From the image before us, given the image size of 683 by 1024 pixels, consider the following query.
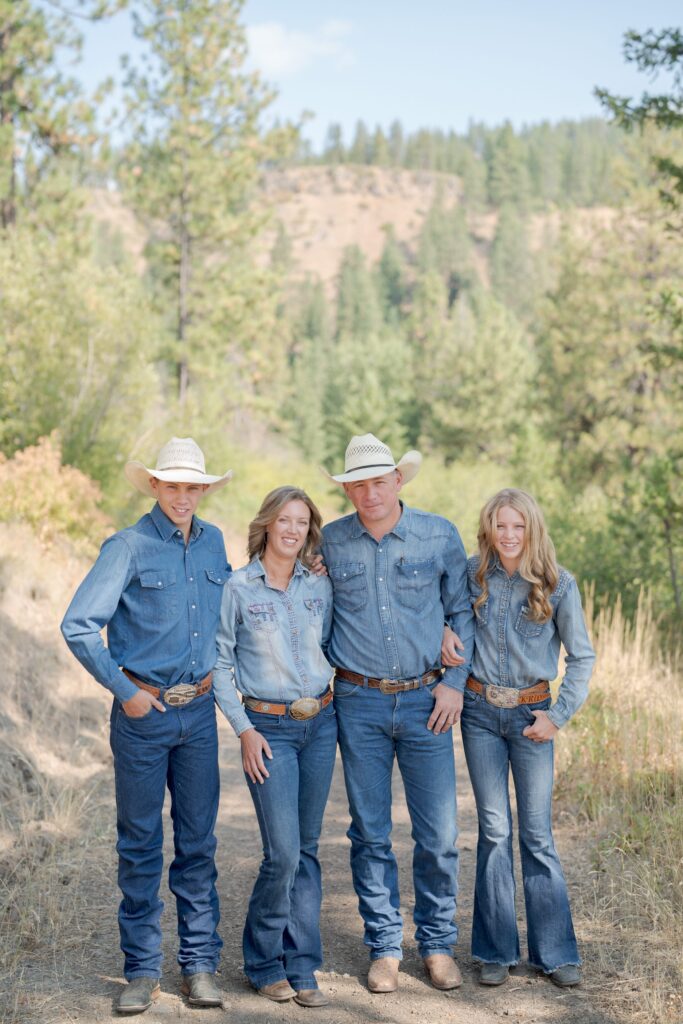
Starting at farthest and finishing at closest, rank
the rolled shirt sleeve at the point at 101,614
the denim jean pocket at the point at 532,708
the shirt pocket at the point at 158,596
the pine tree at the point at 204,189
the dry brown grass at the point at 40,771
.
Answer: the pine tree at the point at 204,189, the dry brown grass at the point at 40,771, the denim jean pocket at the point at 532,708, the shirt pocket at the point at 158,596, the rolled shirt sleeve at the point at 101,614

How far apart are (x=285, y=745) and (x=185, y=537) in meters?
0.91

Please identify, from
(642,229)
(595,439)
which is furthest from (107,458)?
(642,229)

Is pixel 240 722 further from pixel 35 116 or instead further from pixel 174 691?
pixel 35 116

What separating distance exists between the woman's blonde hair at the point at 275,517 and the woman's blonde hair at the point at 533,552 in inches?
26.7

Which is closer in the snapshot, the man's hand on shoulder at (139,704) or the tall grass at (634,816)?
the man's hand on shoulder at (139,704)

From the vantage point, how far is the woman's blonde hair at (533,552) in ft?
13.7

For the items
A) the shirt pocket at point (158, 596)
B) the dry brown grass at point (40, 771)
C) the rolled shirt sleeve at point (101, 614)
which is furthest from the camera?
the dry brown grass at point (40, 771)

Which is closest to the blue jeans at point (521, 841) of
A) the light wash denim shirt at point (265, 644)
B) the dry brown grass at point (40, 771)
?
the light wash denim shirt at point (265, 644)

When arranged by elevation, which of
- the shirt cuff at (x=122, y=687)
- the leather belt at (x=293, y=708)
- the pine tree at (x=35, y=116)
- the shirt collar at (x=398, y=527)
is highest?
the pine tree at (x=35, y=116)

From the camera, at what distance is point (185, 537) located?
13.6 ft

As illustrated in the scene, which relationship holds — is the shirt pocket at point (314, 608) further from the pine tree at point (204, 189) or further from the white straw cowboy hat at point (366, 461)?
the pine tree at point (204, 189)

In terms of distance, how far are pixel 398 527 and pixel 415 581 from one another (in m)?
0.23

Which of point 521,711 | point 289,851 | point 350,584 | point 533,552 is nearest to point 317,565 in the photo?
point 350,584

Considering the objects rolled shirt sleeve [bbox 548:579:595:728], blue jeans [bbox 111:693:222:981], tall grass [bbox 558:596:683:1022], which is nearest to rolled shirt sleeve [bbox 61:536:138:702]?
blue jeans [bbox 111:693:222:981]
